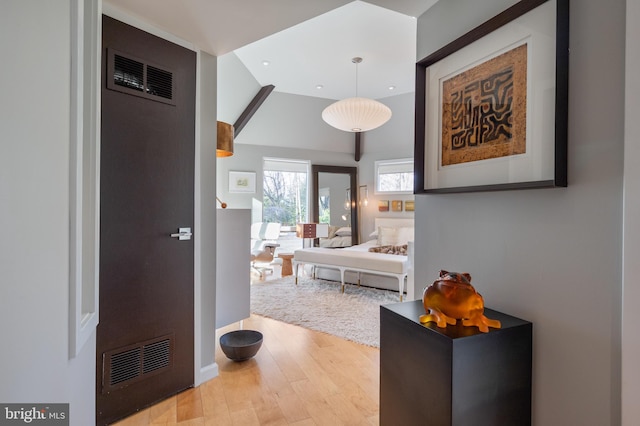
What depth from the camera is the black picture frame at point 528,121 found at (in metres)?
1.00

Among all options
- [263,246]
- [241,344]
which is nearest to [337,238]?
[263,246]

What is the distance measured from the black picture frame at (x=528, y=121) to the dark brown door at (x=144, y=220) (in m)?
1.44

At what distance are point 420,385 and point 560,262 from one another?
24.6 inches

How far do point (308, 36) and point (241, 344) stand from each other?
3.40m

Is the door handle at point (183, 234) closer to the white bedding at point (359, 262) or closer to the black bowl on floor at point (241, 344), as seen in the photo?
the black bowl on floor at point (241, 344)

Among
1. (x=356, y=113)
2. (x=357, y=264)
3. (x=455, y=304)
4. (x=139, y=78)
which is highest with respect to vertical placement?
(x=356, y=113)

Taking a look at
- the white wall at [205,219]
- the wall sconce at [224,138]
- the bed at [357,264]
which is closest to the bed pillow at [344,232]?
the bed at [357,264]

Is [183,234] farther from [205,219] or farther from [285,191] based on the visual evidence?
[285,191]

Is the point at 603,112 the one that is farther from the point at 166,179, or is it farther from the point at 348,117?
the point at 348,117

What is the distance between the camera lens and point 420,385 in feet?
3.63

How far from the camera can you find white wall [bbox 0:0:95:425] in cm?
63

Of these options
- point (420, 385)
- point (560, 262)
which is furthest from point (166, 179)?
point (560, 262)

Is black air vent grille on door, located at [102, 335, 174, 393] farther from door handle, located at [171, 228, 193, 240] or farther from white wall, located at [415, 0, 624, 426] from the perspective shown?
white wall, located at [415, 0, 624, 426]

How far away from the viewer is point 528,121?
110 cm
